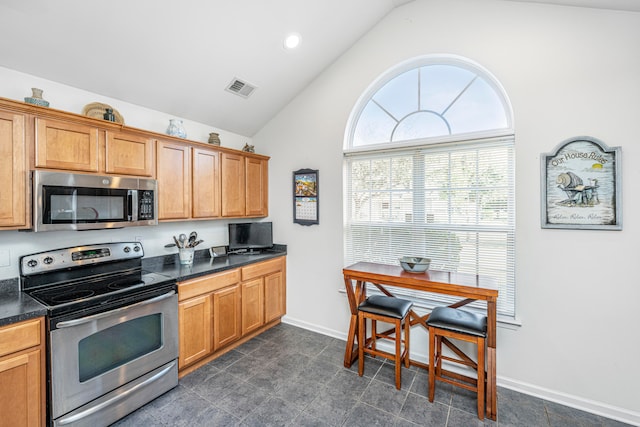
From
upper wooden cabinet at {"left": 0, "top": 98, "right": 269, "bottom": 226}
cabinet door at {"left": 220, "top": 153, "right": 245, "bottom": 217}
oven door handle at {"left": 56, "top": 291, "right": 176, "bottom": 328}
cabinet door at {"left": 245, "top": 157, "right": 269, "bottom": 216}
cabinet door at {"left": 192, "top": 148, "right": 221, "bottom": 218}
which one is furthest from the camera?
cabinet door at {"left": 245, "top": 157, "right": 269, "bottom": 216}

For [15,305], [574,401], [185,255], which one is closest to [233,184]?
[185,255]

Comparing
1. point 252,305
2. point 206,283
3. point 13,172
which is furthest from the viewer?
point 252,305

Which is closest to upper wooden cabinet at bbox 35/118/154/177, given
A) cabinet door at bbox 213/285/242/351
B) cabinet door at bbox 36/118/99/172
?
cabinet door at bbox 36/118/99/172

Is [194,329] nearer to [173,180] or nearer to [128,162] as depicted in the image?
[173,180]

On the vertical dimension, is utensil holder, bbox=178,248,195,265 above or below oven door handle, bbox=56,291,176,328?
above

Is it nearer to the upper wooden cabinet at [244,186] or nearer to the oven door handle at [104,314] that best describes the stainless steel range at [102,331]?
the oven door handle at [104,314]

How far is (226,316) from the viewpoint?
9.49ft

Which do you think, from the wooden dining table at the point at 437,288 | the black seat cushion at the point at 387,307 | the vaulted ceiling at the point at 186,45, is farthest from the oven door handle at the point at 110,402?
the vaulted ceiling at the point at 186,45

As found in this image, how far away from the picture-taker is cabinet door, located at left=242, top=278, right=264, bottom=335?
3104 millimetres

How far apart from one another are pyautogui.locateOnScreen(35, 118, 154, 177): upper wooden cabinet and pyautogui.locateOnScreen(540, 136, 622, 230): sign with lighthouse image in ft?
11.2

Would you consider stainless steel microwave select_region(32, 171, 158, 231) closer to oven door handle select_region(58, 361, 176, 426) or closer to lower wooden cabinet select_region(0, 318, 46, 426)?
lower wooden cabinet select_region(0, 318, 46, 426)

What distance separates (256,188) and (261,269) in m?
1.07

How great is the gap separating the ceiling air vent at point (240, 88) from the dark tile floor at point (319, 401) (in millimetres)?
2854

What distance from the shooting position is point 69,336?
1.76 metres
